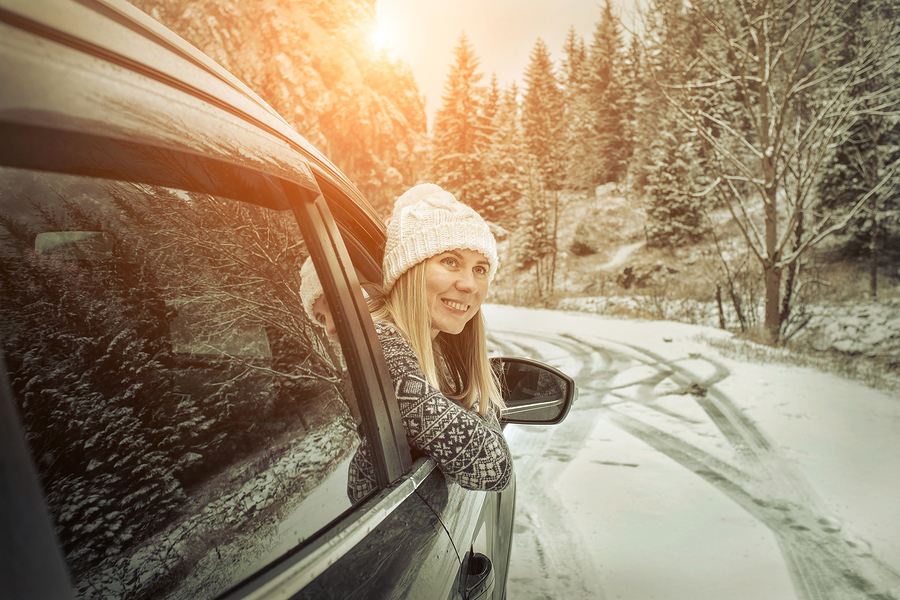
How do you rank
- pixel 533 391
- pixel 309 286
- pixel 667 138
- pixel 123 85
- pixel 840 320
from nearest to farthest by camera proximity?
pixel 123 85
pixel 309 286
pixel 533 391
pixel 840 320
pixel 667 138

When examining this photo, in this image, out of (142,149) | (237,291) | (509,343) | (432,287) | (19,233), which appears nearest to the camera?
(19,233)

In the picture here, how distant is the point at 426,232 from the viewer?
4.89 ft

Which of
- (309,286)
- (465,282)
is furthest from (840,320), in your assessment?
(309,286)

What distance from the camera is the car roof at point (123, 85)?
41cm

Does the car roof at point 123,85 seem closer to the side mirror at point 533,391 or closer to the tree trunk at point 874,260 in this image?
the side mirror at point 533,391

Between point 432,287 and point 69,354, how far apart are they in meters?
1.08

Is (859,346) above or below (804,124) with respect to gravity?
below

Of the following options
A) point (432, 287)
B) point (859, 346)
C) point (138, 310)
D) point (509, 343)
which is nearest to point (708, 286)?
point (859, 346)

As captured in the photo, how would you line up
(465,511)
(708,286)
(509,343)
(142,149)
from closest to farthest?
(142,149)
(465,511)
(509,343)
(708,286)

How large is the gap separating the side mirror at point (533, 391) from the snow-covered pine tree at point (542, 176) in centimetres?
1888

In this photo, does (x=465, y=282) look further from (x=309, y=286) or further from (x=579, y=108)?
(x=579, y=108)

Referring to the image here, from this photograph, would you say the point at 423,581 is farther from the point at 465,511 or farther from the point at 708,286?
the point at 708,286

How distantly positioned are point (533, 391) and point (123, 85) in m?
1.68

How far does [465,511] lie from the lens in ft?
4.01
